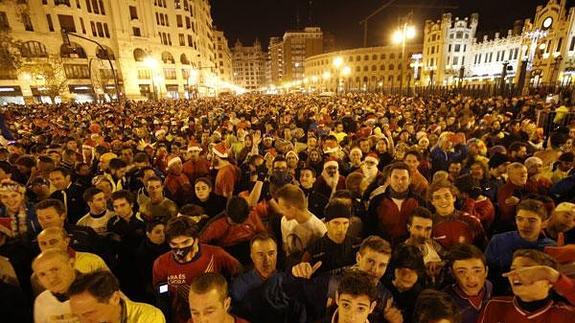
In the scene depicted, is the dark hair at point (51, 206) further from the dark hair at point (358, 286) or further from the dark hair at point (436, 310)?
the dark hair at point (436, 310)

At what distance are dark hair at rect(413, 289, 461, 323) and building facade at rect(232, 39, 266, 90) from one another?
192076 mm

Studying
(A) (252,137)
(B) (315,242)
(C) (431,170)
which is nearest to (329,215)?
(B) (315,242)

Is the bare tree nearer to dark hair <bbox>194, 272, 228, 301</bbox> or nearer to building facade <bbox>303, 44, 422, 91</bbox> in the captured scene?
dark hair <bbox>194, 272, 228, 301</bbox>

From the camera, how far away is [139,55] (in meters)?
50.7

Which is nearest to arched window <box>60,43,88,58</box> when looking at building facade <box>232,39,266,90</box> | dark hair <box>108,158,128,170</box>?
dark hair <box>108,158,128,170</box>

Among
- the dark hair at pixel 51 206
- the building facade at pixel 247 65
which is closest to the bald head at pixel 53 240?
the dark hair at pixel 51 206

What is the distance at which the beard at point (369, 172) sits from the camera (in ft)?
18.3

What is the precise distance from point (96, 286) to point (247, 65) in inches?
7807

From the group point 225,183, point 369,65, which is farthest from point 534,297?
point 369,65

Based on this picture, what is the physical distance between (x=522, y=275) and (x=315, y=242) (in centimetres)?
179

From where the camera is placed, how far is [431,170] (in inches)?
271

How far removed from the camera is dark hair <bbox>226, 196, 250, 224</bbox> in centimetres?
368

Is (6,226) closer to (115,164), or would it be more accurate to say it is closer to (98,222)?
(98,222)

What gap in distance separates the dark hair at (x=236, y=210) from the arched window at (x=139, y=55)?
55.2 m
